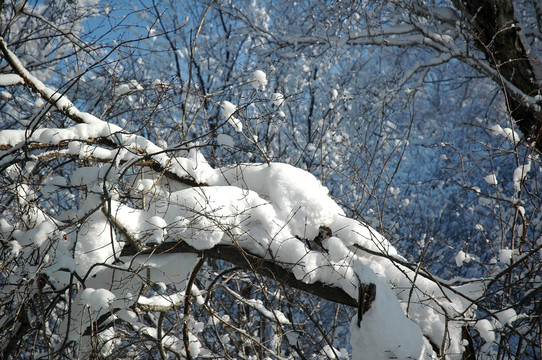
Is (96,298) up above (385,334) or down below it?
Answer: above

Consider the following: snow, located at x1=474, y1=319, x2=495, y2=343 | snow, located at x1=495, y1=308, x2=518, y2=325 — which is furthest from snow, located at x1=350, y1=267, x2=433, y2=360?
snow, located at x1=495, y1=308, x2=518, y2=325

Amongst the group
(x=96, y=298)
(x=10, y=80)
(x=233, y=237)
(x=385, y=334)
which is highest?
(x=10, y=80)

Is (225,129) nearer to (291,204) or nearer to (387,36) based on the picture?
(387,36)

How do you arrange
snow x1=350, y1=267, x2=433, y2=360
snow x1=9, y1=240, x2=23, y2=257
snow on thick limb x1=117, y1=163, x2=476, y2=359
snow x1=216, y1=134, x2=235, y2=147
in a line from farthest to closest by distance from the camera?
snow on thick limb x1=117, y1=163, x2=476, y2=359
snow x1=216, y1=134, x2=235, y2=147
snow x1=9, y1=240, x2=23, y2=257
snow x1=350, y1=267, x2=433, y2=360

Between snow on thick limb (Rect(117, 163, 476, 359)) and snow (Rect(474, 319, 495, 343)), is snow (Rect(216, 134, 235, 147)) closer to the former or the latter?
snow on thick limb (Rect(117, 163, 476, 359))

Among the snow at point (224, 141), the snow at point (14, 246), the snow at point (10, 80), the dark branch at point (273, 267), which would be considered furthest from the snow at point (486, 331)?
the snow at point (10, 80)

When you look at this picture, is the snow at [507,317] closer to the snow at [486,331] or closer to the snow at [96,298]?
the snow at [486,331]

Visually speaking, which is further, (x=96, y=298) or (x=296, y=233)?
(x=296, y=233)

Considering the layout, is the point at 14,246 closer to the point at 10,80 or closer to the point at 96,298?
the point at 96,298

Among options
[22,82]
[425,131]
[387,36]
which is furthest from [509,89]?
[425,131]

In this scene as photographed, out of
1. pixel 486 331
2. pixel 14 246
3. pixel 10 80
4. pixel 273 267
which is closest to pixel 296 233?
pixel 273 267

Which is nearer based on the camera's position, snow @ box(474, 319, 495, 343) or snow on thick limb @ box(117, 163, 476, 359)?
snow @ box(474, 319, 495, 343)

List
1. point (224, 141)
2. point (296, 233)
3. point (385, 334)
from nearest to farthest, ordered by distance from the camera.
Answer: point (385, 334) → point (224, 141) → point (296, 233)

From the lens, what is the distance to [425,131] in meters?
10.4
